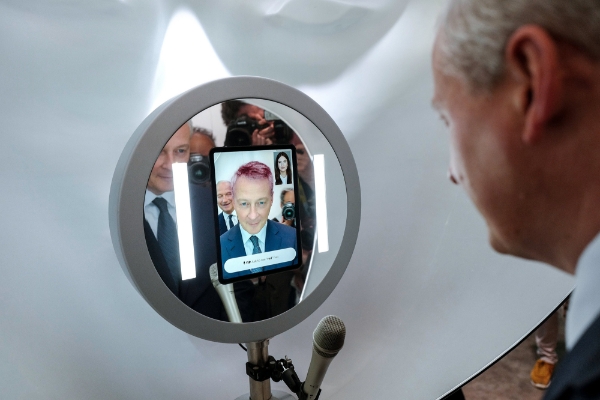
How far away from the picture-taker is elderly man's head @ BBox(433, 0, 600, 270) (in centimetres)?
35

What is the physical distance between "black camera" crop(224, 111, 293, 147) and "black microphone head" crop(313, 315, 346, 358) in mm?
278

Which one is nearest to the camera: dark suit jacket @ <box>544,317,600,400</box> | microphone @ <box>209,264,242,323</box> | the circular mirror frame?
dark suit jacket @ <box>544,317,600,400</box>

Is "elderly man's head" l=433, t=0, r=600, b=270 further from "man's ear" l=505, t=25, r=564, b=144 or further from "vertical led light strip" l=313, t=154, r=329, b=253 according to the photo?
"vertical led light strip" l=313, t=154, r=329, b=253

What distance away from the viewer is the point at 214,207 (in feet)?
2.28

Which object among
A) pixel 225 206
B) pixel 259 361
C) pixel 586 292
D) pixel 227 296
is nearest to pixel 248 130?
pixel 225 206

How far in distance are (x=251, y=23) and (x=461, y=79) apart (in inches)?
17.8

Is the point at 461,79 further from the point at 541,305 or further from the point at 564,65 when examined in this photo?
the point at 541,305

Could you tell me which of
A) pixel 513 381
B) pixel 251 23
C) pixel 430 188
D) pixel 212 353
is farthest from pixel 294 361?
pixel 513 381

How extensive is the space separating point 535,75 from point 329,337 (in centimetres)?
47

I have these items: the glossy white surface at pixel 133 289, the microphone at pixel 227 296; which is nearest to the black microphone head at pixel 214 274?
the microphone at pixel 227 296

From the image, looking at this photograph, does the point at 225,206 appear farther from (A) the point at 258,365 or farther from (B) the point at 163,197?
(A) the point at 258,365

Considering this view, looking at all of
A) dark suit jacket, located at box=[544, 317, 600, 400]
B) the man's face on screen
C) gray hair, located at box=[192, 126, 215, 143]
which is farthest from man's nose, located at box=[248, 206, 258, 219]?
dark suit jacket, located at box=[544, 317, 600, 400]

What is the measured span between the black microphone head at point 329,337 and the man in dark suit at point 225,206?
0.65 ft

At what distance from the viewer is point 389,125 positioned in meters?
0.97
